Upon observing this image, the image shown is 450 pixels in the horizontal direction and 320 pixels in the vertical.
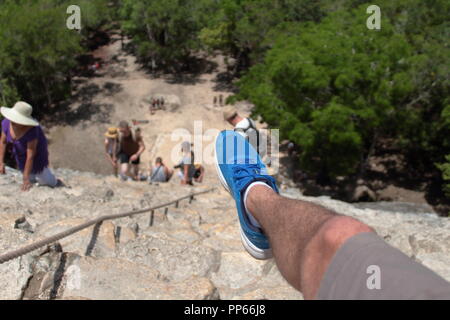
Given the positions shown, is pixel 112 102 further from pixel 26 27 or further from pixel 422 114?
pixel 422 114

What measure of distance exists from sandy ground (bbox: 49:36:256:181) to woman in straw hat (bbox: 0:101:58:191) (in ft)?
41.0

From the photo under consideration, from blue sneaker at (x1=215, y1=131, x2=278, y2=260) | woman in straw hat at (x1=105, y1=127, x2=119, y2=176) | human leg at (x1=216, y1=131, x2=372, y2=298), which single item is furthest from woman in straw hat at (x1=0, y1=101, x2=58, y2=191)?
human leg at (x1=216, y1=131, x2=372, y2=298)

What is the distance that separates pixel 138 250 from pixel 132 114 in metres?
21.1

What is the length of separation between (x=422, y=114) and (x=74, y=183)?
51.7 feet

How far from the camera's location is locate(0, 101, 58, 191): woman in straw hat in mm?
4797

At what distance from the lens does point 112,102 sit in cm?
2512

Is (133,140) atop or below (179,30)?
below

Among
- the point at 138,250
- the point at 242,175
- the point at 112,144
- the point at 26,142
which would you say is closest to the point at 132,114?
the point at 112,144
